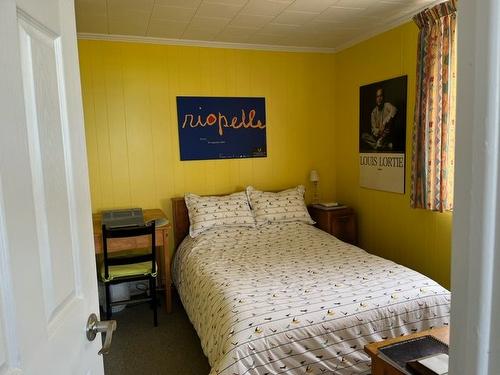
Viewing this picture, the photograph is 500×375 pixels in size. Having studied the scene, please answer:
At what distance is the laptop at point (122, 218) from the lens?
9.96 feet

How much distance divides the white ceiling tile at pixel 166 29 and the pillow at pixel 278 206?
166 centimetres

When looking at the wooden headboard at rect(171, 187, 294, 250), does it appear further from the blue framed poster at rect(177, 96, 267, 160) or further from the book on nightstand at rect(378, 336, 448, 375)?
the book on nightstand at rect(378, 336, 448, 375)

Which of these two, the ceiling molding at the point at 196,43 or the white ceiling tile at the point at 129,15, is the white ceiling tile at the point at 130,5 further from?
the ceiling molding at the point at 196,43

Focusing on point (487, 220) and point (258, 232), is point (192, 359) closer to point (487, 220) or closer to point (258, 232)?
point (258, 232)

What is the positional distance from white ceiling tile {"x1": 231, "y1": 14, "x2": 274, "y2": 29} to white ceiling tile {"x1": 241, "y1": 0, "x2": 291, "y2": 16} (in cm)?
7

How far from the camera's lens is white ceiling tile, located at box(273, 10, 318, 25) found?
116 inches

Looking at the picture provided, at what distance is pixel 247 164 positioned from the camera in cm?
394

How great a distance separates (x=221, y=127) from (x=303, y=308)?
2321 mm

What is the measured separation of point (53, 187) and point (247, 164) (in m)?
3.16

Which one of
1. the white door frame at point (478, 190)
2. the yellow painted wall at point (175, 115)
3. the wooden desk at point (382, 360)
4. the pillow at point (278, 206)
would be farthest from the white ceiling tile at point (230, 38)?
the white door frame at point (478, 190)

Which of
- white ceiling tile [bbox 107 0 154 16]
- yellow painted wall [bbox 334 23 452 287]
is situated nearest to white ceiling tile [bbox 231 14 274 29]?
white ceiling tile [bbox 107 0 154 16]

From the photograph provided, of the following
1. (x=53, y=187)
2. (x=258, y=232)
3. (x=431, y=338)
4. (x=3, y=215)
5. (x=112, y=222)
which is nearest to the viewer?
(x=3, y=215)

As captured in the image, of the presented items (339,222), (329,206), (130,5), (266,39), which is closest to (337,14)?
(266,39)

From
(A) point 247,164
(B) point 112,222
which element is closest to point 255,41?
(A) point 247,164
